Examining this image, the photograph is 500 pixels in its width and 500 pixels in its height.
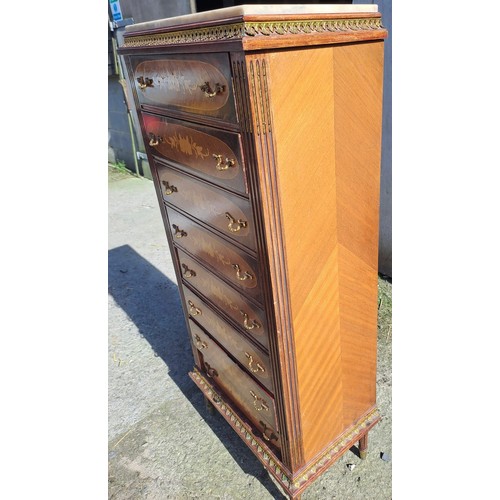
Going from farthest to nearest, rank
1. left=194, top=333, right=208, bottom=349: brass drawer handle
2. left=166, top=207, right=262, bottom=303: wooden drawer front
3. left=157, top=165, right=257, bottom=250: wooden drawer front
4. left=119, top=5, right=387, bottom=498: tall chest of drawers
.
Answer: left=194, top=333, right=208, bottom=349: brass drawer handle
left=166, top=207, right=262, bottom=303: wooden drawer front
left=157, top=165, right=257, bottom=250: wooden drawer front
left=119, top=5, right=387, bottom=498: tall chest of drawers

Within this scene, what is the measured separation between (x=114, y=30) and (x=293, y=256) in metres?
6.13

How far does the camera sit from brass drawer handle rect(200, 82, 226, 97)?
1.26 metres

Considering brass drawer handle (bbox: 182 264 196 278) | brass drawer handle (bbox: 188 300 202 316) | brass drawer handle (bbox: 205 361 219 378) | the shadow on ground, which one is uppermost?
brass drawer handle (bbox: 182 264 196 278)

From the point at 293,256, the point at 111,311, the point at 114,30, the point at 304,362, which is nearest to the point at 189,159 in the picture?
the point at 293,256

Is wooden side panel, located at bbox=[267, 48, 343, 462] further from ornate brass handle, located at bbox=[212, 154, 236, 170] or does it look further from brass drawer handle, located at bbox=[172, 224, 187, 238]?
brass drawer handle, located at bbox=[172, 224, 187, 238]

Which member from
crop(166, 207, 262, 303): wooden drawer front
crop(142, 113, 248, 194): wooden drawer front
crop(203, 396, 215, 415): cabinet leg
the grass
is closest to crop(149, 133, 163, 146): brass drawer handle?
crop(142, 113, 248, 194): wooden drawer front

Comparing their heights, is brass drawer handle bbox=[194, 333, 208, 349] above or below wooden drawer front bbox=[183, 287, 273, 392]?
below

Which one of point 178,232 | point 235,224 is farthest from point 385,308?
point 235,224

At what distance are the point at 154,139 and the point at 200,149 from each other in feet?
1.32

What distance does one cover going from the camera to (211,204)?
1629 mm

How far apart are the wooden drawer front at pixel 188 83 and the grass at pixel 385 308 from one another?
90.8 inches

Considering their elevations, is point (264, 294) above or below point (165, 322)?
above

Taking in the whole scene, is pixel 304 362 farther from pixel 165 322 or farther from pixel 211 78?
pixel 165 322

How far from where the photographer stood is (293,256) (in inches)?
57.9
